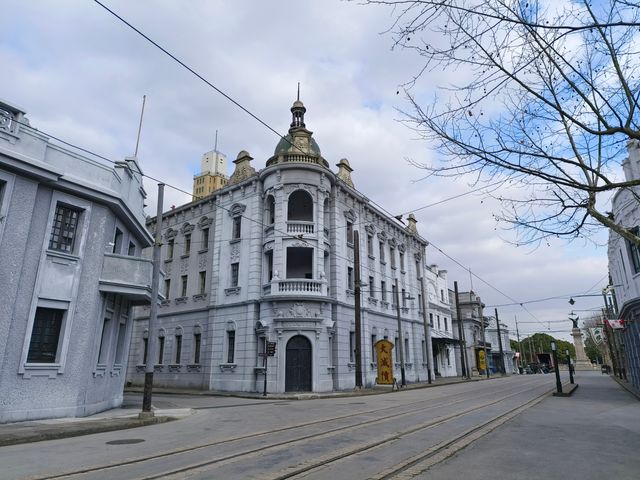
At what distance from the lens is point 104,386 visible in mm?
15266

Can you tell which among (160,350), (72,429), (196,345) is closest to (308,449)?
(72,429)

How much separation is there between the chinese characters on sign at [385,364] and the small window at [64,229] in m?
19.1

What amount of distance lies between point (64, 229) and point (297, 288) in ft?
45.4

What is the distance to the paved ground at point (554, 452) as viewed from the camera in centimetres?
614

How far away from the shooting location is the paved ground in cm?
614

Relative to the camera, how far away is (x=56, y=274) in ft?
42.8

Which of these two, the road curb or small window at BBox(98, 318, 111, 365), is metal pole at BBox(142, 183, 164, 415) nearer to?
the road curb

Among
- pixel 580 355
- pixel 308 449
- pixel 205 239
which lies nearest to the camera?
pixel 308 449

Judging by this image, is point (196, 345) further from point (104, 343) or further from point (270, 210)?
point (104, 343)

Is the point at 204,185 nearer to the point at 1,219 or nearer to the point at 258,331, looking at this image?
the point at 258,331

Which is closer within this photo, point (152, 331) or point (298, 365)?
point (152, 331)

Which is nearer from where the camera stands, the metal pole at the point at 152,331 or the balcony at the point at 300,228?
the metal pole at the point at 152,331

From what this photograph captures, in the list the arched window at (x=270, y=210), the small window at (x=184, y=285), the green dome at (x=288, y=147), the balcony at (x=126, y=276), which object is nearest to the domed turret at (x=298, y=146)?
the green dome at (x=288, y=147)

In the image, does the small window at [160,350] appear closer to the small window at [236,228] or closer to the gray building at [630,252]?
the small window at [236,228]
